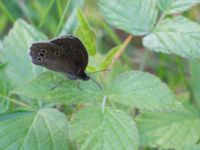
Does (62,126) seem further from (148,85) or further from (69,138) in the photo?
(148,85)

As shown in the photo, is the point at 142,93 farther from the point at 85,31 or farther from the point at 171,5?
the point at 171,5

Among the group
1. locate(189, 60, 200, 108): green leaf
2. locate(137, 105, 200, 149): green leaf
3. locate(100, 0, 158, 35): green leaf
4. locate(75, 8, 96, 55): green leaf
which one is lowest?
locate(189, 60, 200, 108): green leaf

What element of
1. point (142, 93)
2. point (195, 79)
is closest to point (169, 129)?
point (195, 79)

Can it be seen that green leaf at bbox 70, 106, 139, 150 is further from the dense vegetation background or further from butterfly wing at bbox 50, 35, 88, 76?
butterfly wing at bbox 50, 35, 88, 76

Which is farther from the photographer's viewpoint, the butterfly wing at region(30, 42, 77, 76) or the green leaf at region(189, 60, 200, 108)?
the green leaf at region(189, 60, 200, 108)

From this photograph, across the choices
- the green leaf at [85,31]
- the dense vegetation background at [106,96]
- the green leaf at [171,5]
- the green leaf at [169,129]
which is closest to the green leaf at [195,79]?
the dense vegetation background at [106,96]

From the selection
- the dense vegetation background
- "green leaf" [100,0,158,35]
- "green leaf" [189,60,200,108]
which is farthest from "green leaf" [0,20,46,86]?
"green leaf" [189,60,200,108]

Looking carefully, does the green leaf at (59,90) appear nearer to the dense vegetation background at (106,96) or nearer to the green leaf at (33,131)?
the dense vegetation background at (106,96)
